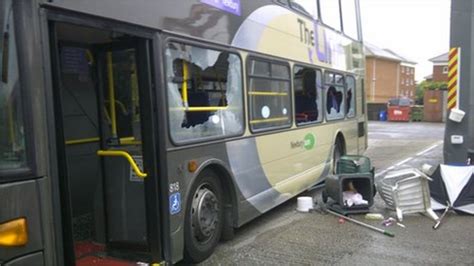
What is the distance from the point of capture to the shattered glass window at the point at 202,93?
4.54 meters

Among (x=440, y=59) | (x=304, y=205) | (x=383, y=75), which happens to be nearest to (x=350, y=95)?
(x=304, y=205)

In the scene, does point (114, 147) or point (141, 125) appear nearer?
point (141, 125)

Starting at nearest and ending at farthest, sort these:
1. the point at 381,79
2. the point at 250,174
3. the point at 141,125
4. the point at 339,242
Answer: the point at 141,125 < the point at 339,242 < the point at 250,174 < the point at 381,79

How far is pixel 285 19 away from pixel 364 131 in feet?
17.9

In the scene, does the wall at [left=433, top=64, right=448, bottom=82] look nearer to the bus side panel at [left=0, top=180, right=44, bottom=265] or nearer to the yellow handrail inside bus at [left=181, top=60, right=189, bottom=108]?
the yellow handrail inside bus at [left=181, top=60, right=189, bottom=108]

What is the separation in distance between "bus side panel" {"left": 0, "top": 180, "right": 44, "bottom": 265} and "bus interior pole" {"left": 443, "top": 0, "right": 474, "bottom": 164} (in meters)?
8.00

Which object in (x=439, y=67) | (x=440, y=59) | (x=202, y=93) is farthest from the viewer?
(x=439, y=67)

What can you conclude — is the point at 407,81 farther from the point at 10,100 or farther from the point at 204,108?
the point at 10,100

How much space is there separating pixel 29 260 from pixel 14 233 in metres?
0.21

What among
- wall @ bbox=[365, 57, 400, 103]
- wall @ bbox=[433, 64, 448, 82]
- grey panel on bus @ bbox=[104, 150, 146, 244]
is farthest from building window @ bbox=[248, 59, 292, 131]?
wall @ bbox=[433, 64, 448, 82]

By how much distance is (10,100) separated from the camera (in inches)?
117

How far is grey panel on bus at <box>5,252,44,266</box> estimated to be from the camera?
2963 mm

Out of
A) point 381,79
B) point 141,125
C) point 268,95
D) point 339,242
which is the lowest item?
point 339,242

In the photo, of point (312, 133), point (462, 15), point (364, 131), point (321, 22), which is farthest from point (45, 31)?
point (364, 131)
